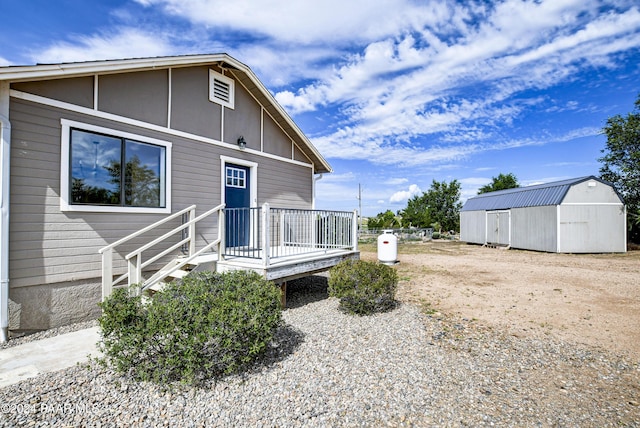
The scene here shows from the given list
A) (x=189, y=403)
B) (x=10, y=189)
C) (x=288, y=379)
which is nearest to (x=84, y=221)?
(x=10, y=189)

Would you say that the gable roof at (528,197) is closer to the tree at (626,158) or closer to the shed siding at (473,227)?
the shed siding at (473,227)

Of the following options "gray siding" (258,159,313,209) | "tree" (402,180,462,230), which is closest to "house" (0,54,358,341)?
"gray siding" (258,159,313,209)

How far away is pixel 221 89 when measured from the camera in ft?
23.8

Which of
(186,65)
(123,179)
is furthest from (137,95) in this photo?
(123,179)

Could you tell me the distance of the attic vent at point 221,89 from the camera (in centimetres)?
698

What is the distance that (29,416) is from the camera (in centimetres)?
249

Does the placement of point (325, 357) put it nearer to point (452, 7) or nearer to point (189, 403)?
point (189, 403)

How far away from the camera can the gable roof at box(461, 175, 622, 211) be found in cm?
1485

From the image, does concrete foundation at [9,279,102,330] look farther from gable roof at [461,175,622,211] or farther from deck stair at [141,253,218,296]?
gable roof at [461,175,622,211]

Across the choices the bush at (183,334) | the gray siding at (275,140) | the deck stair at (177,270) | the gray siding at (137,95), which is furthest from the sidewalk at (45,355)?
the gray siding at (275,140)

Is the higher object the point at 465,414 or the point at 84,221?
the point at 84,221

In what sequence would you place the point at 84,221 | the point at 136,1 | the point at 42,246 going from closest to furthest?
the point at 42,246, the point at 84,221, the point at 136,1

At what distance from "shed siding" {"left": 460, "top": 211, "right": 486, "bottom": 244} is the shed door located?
1.69 ft

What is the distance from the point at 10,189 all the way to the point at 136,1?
14.8ft
